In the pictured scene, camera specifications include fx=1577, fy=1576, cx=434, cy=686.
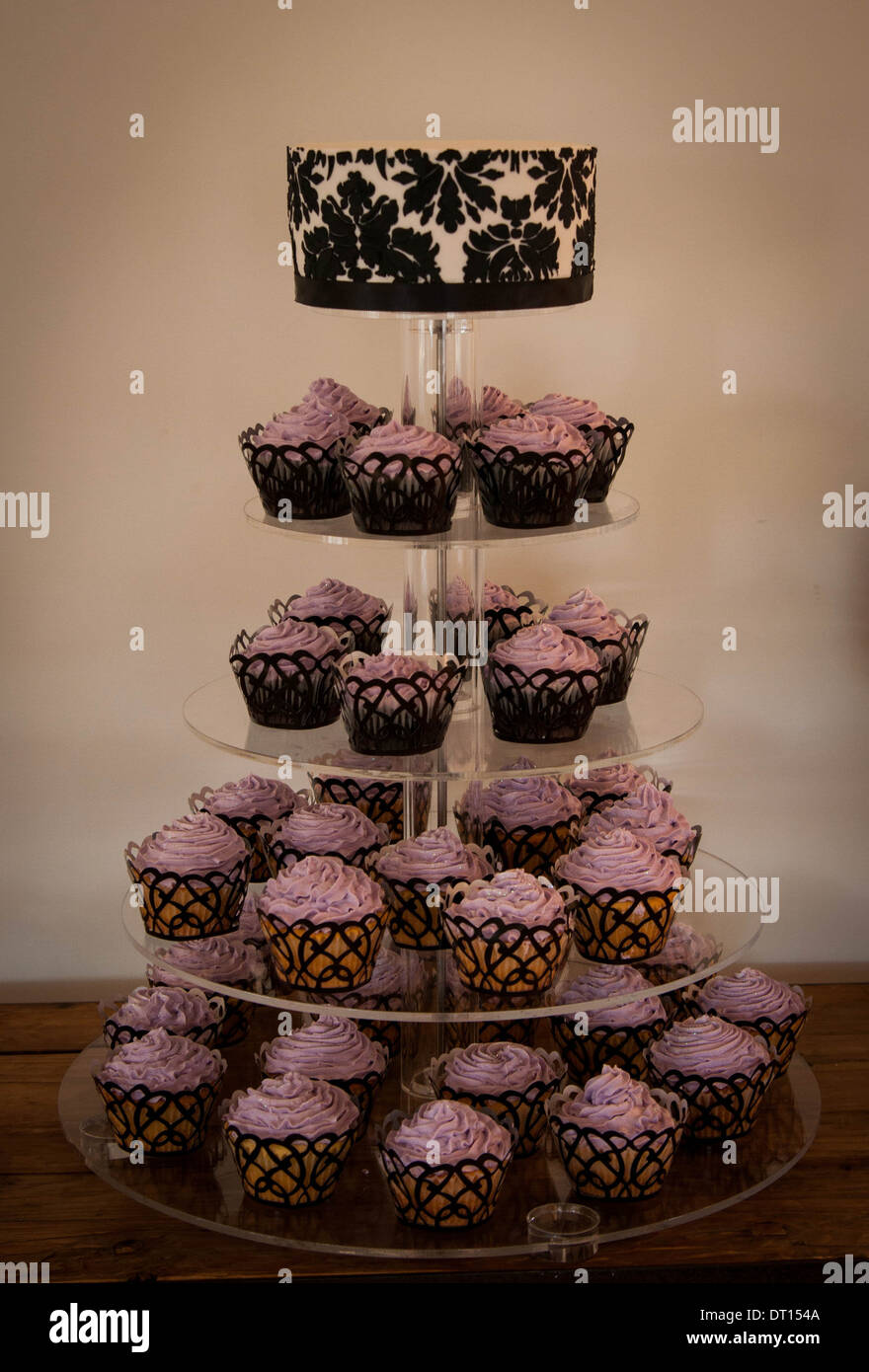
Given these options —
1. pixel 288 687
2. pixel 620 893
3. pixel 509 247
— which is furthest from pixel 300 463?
pixel 620 893

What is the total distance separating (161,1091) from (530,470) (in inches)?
40.0

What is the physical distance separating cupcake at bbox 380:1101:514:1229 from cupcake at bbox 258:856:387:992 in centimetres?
22

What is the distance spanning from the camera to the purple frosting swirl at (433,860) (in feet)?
7.22

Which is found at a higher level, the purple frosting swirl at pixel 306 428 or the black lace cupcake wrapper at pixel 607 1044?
the purple frosting swirl at pixel 306 428

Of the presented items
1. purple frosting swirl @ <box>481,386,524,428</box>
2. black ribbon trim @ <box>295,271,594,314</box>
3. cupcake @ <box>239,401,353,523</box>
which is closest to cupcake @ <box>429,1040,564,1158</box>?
cupcake @ <box>239,401,353,523</box>

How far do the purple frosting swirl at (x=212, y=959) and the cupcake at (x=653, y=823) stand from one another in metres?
0.56

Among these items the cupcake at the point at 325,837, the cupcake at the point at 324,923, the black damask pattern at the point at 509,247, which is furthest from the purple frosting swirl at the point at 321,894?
the black damask pattern at the point at 509,247

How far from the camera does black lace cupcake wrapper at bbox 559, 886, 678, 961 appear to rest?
7.17 ft

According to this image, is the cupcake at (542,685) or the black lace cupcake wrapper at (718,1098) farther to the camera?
the black lace cupcake wrapper at (718,1098)

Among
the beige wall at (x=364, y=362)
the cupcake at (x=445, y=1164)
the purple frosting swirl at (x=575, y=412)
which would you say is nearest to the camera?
the cupcake at (x=445, y=1164)

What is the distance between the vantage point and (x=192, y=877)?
2271 millimetres

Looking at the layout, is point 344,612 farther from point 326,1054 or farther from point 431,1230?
point 431,1230

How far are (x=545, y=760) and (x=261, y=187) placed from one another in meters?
1.24

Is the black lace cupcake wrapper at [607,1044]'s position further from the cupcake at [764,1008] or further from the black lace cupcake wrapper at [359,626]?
the black lace cupcake wrapper at [359,626]
